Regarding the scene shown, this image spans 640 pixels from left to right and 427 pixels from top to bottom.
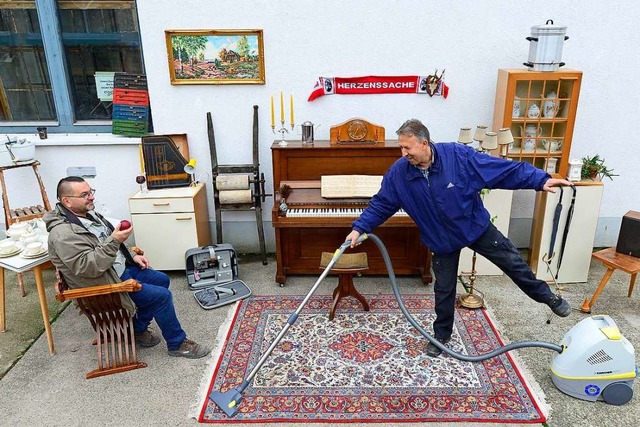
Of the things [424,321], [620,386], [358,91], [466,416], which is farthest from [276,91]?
[620,386]

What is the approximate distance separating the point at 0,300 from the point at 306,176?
9.15 ft

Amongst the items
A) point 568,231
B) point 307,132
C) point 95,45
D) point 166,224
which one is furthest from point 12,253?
point 568,231

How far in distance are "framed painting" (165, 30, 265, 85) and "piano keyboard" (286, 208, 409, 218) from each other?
139 cm

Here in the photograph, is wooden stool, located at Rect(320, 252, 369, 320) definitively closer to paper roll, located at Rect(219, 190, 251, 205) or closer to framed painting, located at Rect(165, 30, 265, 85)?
paper roll, located at Rect(219, 190, 251, 205)

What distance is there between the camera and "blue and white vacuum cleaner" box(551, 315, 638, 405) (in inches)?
122

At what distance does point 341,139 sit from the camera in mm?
4691

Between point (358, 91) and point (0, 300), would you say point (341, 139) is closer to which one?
point (358, 91)

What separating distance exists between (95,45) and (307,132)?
240cm

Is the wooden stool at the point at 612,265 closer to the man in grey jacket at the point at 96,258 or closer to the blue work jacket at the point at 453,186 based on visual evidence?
the blue work jacket at the point at 453,186

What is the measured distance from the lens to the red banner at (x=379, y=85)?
484 cm

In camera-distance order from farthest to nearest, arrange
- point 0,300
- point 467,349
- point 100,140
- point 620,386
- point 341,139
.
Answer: point 100,140 → point 341,139 → point 0,300 → point 467,349 → point 620,386

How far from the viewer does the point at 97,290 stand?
10.8 feet

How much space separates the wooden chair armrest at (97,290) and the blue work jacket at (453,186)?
1870mm

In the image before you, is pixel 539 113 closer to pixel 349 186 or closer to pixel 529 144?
pixel 529 144
